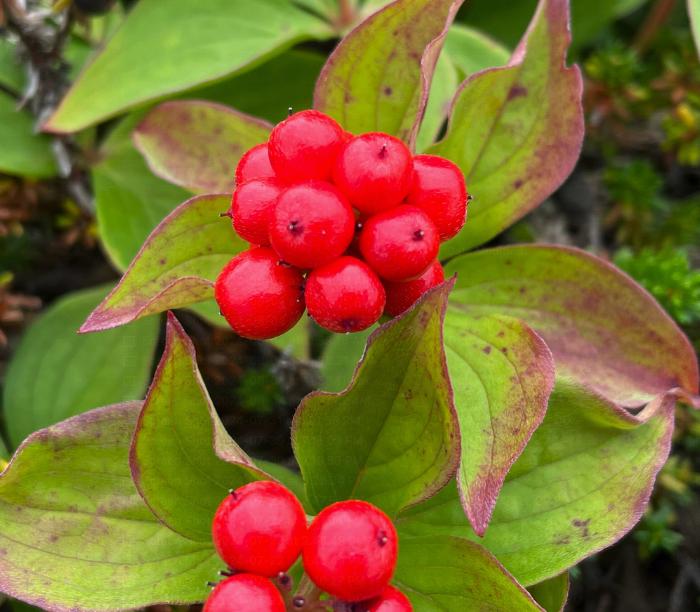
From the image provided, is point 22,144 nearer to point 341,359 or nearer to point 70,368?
point 70,368

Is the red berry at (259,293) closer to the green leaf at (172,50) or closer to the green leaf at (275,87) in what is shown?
the green leaf at (172,50)

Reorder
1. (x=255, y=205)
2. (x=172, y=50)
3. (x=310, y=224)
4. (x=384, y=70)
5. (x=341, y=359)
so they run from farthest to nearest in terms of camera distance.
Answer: (x=172, y=50)
(x=341, y=359)
(x=384, y=70)
(x=255, y=205)
(x=310, y=224)

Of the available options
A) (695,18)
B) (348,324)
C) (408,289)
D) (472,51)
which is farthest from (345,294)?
(472,51)

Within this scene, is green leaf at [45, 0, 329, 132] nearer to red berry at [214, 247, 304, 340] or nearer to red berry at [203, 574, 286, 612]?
red berry at [214, 247, 304, 340]

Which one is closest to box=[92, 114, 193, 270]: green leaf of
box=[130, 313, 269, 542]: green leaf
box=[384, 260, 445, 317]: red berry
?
box=[130, 313, 269, 542]: green leaf

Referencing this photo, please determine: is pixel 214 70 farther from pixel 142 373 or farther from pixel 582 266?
pixel 582 266

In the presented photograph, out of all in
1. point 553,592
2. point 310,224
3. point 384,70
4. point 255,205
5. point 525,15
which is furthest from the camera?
point 525,15

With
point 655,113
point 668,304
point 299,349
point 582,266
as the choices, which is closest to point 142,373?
point 299,349
